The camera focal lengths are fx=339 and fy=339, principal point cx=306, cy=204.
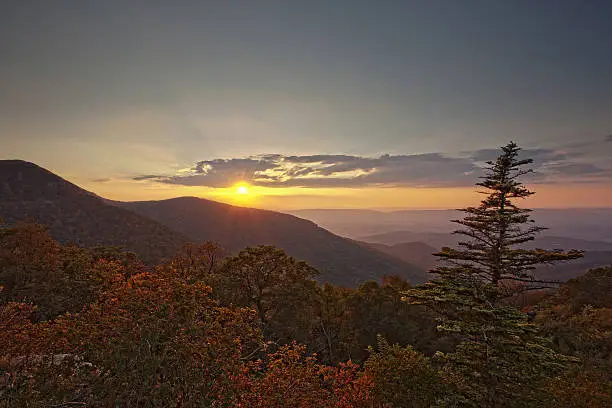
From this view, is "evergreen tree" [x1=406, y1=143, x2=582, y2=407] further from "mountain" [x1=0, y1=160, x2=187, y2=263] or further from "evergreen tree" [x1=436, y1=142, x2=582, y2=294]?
"mountain" [x1=0, y1=160, x2=187, y2=263]

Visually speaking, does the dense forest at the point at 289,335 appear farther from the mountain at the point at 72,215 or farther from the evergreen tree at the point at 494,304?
the mountain at the point at 72,215

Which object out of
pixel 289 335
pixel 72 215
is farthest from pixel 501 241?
pixel 72 215

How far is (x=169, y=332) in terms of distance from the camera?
12312 millimetres

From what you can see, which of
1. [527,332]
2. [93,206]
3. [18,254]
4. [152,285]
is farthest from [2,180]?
[527,332]

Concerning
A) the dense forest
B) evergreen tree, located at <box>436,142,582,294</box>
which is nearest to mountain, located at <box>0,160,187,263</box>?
the dense forest

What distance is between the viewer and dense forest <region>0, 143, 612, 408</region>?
11.5 m

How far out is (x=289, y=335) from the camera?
3434cm

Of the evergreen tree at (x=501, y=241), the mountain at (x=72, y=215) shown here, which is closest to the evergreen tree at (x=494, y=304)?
the evergreen tree at (x=501, y=241)

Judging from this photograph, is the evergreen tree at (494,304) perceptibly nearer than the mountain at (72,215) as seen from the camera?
Yes

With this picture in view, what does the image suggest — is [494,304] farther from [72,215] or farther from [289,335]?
[72,215]

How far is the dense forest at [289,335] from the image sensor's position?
11.5m

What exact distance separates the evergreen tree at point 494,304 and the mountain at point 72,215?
318 ft

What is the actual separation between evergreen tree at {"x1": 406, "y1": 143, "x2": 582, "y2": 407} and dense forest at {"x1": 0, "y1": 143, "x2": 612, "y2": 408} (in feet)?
0.36

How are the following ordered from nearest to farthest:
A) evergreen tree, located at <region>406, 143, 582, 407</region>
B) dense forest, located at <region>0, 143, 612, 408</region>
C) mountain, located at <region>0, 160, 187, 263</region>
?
Result: 1. dense forest, located at <region>0, 143, 612, 408</region>
2. evergreen tree, located at <region>406, 143, 582, 407</region>
3. mountain, located at <region>0, 160, 187, 263</region>
